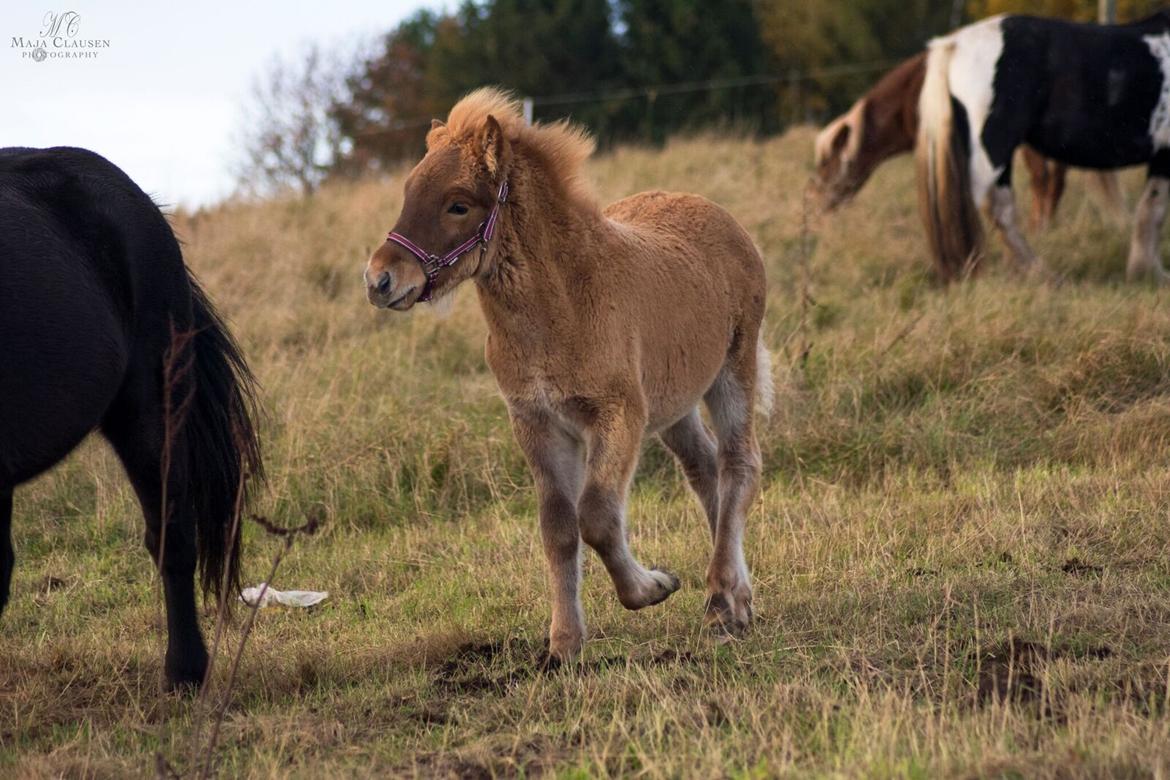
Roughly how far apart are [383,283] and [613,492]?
107cm

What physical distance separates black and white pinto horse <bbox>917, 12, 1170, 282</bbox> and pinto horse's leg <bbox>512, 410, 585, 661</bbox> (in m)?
7.22

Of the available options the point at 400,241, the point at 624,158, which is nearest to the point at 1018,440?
the point at 400,241

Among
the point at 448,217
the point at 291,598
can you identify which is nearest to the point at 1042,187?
the point at 291,598

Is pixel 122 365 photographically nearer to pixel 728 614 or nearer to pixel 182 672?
pixel 182 672


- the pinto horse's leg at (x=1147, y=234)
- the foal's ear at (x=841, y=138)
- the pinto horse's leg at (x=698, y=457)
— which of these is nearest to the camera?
the pinto horse's leg at (x=698, y=457)

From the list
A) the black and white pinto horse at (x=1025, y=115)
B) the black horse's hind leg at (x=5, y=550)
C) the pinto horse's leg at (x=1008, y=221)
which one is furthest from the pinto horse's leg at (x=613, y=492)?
the pinto horse's leg at (x=1008, y=221)

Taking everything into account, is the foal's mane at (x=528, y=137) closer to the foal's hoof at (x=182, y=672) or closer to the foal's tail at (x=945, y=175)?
the foal's hoof at (x=182, y=672)

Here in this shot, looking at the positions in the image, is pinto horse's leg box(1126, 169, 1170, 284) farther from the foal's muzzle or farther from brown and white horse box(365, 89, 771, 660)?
the foal's muzzle

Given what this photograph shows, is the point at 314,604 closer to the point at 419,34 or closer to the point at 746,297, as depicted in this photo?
the point at 746,297

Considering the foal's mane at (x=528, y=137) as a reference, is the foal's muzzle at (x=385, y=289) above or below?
below

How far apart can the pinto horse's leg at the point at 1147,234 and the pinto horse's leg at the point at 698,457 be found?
22.8 ft

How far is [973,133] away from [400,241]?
317 inches

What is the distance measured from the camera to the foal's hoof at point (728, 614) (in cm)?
487

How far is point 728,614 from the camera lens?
4961 mm
